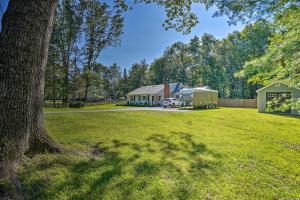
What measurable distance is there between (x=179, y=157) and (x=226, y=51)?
137 ft

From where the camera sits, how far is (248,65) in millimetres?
4742

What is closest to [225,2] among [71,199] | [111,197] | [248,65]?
[248,65]

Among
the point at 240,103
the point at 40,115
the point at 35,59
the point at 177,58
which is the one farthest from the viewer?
the point at 177,58

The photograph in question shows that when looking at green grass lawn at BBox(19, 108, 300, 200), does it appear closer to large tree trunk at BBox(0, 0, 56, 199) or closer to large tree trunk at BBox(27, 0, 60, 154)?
large tree trunk at BBox(27, 0, 60, 154)

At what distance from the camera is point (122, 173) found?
3.49 m

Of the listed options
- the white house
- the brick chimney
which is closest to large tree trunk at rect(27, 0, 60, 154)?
the white house

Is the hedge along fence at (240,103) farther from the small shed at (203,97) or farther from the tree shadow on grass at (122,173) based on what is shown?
the tree shadow on grass at (122,173)

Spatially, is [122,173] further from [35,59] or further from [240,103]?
[240,103]

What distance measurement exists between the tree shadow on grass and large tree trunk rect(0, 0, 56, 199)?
0.46 metres

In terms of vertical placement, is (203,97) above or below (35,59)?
below

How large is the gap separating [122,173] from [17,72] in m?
2.57

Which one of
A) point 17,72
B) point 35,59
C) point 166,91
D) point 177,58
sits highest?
point 177,58

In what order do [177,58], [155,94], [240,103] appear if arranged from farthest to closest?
[177,58] < [155,94] < [240,103]

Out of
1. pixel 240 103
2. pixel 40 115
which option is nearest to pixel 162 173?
pixel 40 115
